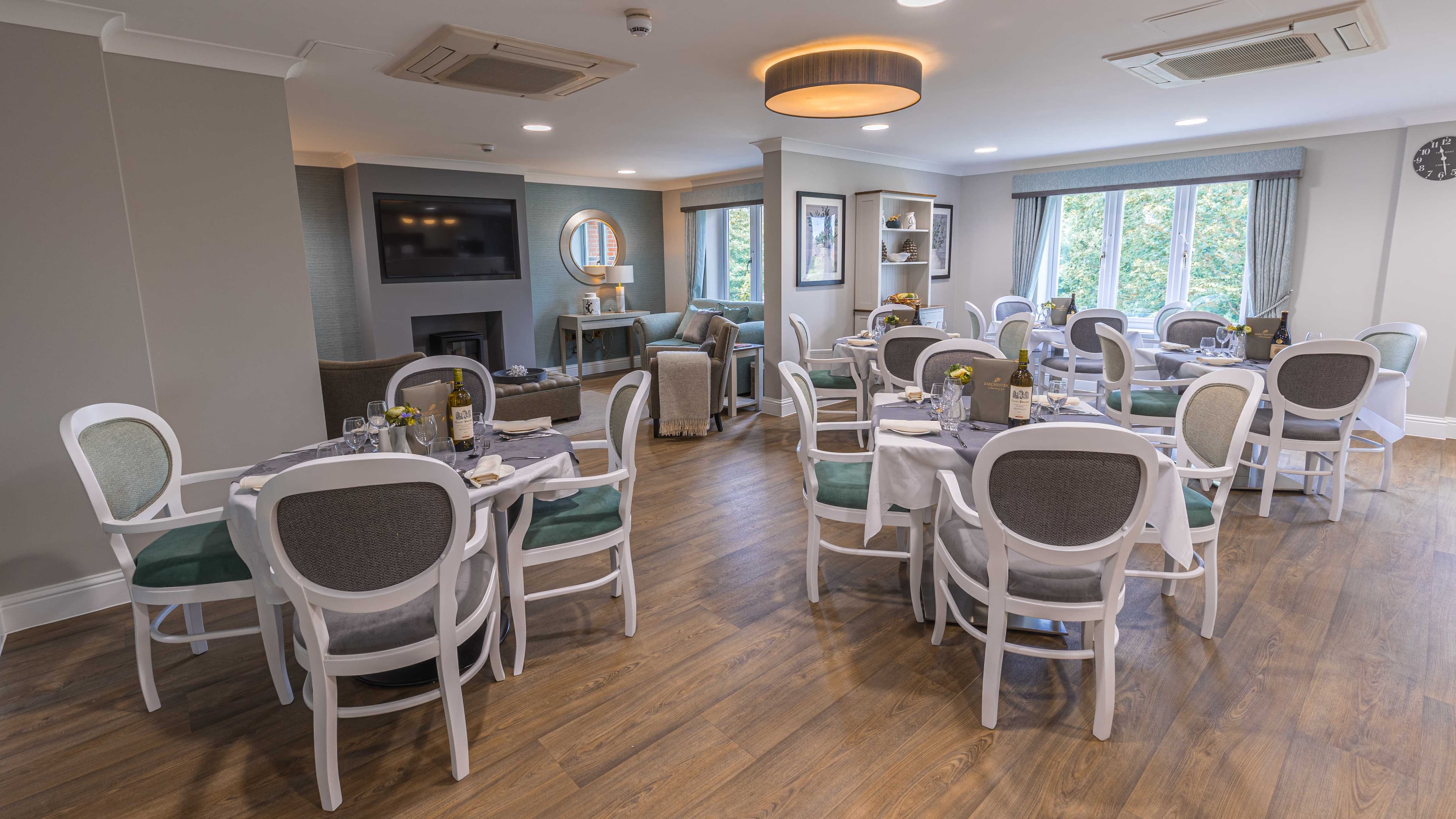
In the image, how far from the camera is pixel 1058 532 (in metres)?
2.02

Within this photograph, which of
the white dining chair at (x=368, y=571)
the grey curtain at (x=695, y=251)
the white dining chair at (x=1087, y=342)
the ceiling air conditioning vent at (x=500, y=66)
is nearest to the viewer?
the white dining chair at (x=368, y=571)

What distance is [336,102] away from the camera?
4.46m

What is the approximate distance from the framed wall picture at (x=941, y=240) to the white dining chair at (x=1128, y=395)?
11.7 feet

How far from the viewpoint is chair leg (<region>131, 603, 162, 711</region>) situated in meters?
2.32

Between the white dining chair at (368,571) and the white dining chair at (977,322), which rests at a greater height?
the white dining chair at (977,322)

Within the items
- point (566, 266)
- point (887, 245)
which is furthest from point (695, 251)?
point (887, 245)

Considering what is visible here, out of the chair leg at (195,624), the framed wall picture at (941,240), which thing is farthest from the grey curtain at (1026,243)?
the chair leg at (195,624)

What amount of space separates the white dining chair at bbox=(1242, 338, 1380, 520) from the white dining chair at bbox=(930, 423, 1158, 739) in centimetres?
227

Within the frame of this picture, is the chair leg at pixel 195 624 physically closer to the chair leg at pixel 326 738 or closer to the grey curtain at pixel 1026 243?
the chair leg at pixel 326 738

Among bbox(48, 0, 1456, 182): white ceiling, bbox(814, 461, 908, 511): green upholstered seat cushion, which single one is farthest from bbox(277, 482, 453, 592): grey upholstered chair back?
bbox(48, 0, 1456, 182): white ceiling

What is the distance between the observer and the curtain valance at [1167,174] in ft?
20.0

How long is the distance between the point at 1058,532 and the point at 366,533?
1856 millimetres

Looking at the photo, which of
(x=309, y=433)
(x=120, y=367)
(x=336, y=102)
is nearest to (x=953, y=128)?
(x=336, y=102)

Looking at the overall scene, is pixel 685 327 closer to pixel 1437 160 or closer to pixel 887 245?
pixel 887 245
